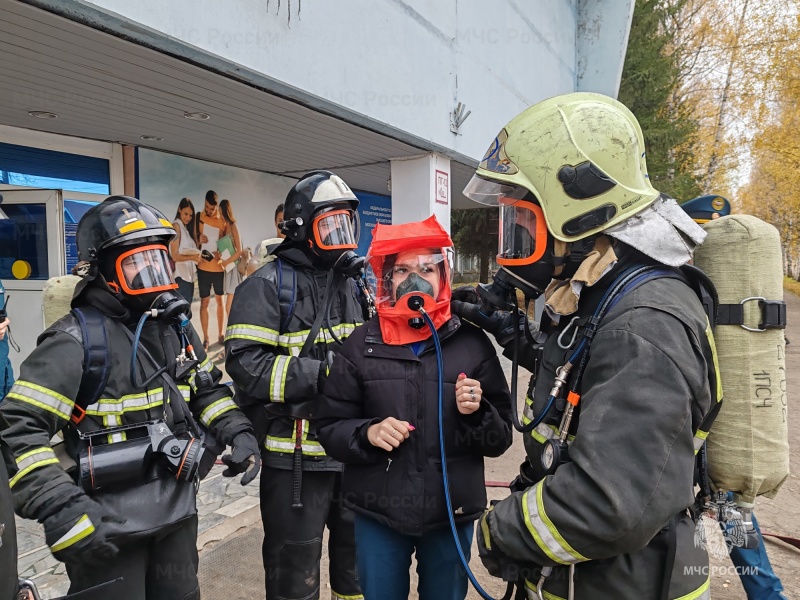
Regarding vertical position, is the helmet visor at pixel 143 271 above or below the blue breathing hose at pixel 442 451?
above

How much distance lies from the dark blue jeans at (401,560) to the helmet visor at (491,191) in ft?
4.24

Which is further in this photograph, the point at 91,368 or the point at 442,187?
the point at 442,187

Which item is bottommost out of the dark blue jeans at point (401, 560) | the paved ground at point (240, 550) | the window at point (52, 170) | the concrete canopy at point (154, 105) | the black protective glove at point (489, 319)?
the paved ground at point (240, 550)

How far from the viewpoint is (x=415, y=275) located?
2.27m

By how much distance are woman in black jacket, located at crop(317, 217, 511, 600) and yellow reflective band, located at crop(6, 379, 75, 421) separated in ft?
3.22

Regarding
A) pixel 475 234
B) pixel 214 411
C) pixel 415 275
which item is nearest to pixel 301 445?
pixel 214 411

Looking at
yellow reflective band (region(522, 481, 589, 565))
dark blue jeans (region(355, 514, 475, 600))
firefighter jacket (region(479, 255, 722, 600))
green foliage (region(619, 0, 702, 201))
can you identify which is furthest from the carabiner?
green foliage (region(619, 0, 702, 201))

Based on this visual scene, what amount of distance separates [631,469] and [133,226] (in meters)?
2.13

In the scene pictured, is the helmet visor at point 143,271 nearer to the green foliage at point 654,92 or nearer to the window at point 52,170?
the window at point 52,170

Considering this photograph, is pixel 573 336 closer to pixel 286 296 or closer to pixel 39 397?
pixel 286 296

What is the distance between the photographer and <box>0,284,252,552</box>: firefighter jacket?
1899mm

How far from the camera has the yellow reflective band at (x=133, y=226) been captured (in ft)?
7.46

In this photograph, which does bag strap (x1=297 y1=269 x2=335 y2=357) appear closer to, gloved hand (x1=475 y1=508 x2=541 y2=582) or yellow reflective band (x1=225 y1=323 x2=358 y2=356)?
yellow reflective band (x1=225 y1=323 x2=358 y2=356)

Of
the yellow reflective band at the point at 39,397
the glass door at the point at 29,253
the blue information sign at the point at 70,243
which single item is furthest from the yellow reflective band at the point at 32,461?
the blue information sign at the point at 70,243
